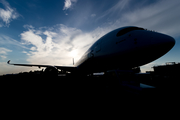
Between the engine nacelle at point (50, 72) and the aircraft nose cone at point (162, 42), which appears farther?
the engine nacelle at point (50, 72)

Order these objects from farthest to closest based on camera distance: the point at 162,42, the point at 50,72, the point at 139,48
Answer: the point at 50,72 < the point at 139,48 < the point at 162,42

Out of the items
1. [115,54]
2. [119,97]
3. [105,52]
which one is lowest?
[119,97]

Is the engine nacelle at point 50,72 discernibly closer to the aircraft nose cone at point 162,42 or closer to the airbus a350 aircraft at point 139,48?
Answer: the airbus a350 aircraft at point 139,48

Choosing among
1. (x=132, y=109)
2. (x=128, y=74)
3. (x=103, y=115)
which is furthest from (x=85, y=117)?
(x=128, y=74)

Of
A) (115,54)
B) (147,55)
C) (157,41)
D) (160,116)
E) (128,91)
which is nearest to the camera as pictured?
(160,116)

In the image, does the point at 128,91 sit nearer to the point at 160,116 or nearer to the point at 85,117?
the point at 160,116

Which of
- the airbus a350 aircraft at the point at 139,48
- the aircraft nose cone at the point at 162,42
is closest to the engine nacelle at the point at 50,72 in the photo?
the airbus a350 aircraft at the point at 139,48

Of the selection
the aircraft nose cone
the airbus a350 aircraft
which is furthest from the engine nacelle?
the aircraft nose cone

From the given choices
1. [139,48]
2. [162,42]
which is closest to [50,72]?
[139,48]

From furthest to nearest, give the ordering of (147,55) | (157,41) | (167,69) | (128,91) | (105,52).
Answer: (167,69)
(105,52)
(147,55)
(157,41)
(128,91)

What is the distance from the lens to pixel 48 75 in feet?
18.7

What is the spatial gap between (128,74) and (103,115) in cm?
286

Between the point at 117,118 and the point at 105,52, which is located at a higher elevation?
the point at 105,52

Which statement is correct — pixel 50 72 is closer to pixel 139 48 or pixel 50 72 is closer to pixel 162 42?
pixel 139 48
